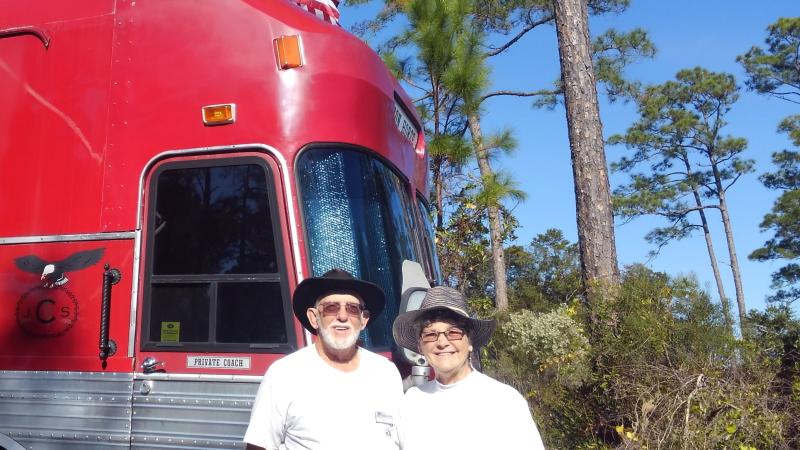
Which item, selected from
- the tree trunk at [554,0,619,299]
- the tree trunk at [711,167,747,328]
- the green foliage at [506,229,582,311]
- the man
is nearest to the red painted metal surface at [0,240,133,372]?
the man

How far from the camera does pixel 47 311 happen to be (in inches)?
152

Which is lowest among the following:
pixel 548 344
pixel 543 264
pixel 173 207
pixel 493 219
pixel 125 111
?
pixel 173 207

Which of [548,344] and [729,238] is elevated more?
[729,238]

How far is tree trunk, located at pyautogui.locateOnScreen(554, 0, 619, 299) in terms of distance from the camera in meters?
7.60

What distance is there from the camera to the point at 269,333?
11.7ft

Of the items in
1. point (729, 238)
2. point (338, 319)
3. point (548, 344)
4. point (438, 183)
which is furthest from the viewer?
point (729, 238)

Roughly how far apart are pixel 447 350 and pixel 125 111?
2.19m

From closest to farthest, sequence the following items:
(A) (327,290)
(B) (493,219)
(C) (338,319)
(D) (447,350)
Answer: (D) (447,350) → (C) (338,319) → (A) (327,290) → (B) (493,219)

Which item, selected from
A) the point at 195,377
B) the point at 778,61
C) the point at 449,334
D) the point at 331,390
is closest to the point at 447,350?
the point at 449,334

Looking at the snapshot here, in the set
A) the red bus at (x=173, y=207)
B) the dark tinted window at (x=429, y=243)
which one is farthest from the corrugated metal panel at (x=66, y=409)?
the dark tinted window at (x=429, y=243)

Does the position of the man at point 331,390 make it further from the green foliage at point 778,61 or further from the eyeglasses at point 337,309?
the green foliage at point 778,61

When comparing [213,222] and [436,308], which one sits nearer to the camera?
[436,308]

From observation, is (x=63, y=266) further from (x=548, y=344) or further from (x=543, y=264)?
(x=543, y=264)

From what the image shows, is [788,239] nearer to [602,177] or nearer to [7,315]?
[602,177]
